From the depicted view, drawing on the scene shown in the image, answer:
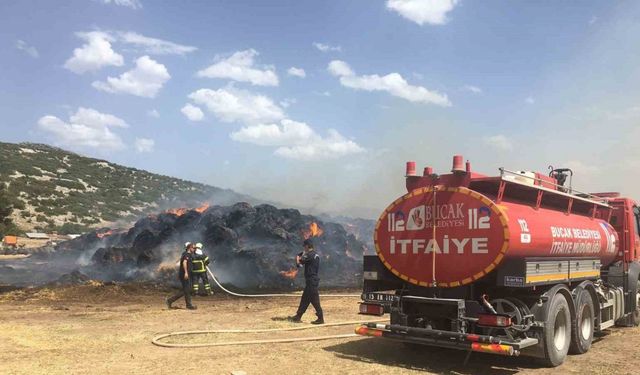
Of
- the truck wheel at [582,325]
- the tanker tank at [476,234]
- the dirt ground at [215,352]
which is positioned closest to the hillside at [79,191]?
the dirt ground at [215,352]

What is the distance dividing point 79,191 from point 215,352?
60.8 meters

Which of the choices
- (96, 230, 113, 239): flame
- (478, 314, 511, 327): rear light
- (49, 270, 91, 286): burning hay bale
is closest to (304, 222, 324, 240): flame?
(49, 270, 91, 286): burning hay bale

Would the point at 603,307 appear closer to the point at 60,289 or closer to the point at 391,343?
the point at 391,343

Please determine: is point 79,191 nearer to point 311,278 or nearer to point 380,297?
point 311,278

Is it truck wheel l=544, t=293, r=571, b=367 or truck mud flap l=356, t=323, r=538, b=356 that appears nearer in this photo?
truck mud flap l=356, t=323, r=538, b=356

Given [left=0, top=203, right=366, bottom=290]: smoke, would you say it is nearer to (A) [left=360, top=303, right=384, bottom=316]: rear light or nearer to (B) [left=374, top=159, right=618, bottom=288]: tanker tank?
(A) [left=360, top=303, right=384, bottom=316]: rear light

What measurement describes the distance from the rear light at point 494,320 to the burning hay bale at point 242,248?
52.7 ft

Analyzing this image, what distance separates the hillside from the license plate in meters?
37.6

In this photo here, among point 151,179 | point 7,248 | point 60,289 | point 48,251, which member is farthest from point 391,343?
point 151,179

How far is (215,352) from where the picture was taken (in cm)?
894

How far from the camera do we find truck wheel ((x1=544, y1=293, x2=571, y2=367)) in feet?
25.3

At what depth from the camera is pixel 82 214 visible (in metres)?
53.8

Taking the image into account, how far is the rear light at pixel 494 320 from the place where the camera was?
283 inches

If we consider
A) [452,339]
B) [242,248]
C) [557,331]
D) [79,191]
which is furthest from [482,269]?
[79,191]
